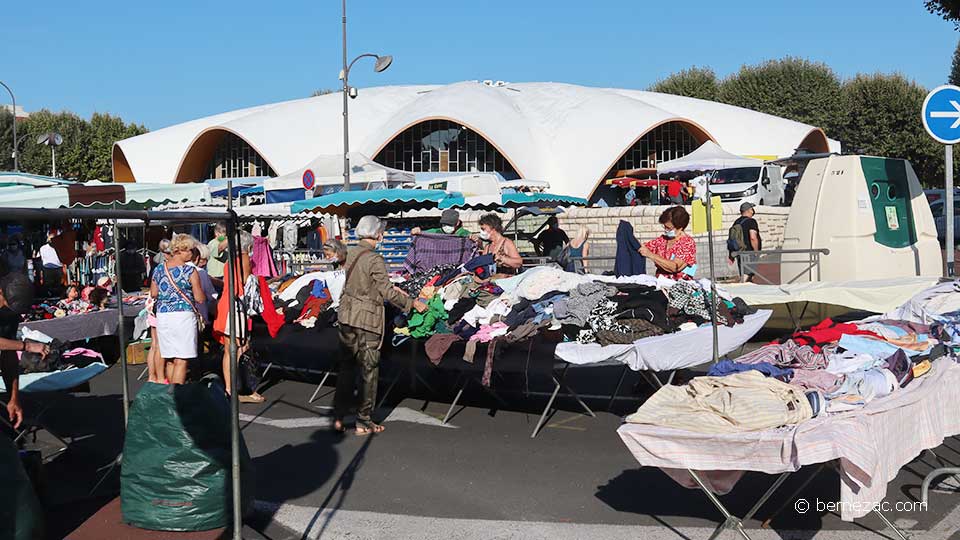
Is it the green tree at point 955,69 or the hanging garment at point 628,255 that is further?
the green tree at point 955,69

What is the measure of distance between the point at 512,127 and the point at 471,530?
3948 centimetres

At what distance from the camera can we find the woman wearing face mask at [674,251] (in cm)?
897

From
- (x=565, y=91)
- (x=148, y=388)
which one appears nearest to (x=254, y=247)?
(x=148, y=388)

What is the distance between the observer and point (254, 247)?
13508 mm

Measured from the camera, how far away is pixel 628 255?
10047 mm

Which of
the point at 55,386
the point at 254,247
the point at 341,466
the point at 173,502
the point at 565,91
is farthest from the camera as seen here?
the point at 565,91

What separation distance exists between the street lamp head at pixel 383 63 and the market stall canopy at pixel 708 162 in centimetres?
1109

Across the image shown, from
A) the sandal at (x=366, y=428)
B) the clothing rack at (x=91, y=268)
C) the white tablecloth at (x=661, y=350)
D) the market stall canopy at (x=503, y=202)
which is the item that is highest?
the market stall canopy at (x=503, y=202)

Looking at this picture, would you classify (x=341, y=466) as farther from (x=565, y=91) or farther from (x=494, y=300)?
(x=565, y=91)

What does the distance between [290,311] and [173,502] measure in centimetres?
505

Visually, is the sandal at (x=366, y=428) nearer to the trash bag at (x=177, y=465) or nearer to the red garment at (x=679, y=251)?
the trash bag at (x=177, y=465)

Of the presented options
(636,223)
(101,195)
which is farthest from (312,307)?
(636,223)

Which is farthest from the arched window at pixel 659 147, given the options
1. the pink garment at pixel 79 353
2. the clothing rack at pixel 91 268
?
the pink garment at pixel 79 353

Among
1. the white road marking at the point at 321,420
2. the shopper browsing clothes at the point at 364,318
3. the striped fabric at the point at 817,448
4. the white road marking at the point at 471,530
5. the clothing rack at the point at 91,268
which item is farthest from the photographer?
the clothing rack at the point at 91,268
